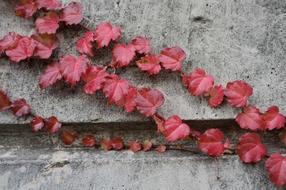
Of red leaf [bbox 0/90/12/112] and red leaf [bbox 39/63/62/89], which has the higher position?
red leaf [bbox 39/63/62/89]

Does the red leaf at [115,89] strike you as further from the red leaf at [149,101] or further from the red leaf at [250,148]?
the red leaf at [250,148]

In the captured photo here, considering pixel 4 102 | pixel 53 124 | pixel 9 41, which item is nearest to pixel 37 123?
pixel 53 124

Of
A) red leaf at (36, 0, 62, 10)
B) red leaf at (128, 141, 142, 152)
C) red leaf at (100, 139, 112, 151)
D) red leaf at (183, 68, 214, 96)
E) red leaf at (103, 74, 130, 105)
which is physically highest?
red leaf at (36, 0, 62, 10)

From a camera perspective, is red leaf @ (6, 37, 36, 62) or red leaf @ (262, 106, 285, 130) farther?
red leaf @ (6, 37, 36, 62)

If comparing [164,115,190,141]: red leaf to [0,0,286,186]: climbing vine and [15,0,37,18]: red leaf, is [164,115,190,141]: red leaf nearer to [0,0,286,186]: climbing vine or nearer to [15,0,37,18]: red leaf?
[0,0,286,186]: climbing vine

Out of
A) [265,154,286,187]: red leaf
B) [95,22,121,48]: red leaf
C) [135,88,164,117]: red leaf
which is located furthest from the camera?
[95,22,121,48]: red leaf

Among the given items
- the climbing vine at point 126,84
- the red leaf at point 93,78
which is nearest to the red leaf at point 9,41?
the climbing vine at point 126,84

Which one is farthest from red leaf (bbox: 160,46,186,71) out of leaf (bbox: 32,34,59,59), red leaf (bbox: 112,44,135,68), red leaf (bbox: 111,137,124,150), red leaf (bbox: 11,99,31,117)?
red leaf (bbox: 11,99,31,117)

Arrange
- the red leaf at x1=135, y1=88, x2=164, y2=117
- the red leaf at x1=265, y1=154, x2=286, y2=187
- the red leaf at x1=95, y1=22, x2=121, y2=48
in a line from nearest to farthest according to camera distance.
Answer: the red leaf at x1=265, y1=154, x2=286, y2=187
the red leaf at x1=135, y1=88, x2=164, y2=117
the red leaf at x1=95, y1=22, x2=121, y2=48

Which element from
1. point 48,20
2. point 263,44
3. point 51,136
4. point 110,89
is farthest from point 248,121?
point 48,20
